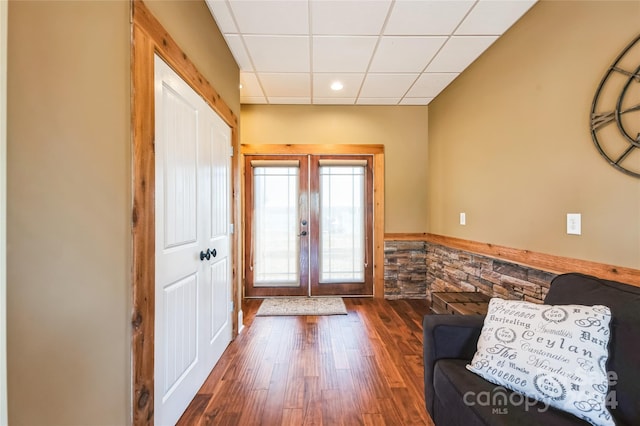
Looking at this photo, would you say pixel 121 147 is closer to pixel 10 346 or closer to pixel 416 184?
pixel 10 346

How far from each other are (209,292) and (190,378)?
21.4 inches

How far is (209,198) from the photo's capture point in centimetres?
197

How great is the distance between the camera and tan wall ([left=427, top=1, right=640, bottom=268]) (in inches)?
54.7

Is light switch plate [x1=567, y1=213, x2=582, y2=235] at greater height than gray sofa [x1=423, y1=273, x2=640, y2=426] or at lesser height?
greater

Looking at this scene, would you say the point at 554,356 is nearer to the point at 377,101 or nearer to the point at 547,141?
the point at 547,141

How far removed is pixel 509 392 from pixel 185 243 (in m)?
1.76

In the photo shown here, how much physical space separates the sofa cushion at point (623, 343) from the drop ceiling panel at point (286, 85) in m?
2.88

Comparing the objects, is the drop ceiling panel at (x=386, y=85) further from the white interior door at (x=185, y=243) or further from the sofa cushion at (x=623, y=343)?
the sofa cushion at (x=623, y=343)

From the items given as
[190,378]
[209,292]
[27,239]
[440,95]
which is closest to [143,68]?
[27,239]

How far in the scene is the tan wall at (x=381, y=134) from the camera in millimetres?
3643

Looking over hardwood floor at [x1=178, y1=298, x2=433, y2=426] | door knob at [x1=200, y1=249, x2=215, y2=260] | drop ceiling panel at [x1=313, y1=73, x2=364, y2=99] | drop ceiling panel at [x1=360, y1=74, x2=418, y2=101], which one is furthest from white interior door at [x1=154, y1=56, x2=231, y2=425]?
drop ceiling panel at [x1=360, y1=74, x2=418, y2=101]

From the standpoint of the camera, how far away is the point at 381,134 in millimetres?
3717

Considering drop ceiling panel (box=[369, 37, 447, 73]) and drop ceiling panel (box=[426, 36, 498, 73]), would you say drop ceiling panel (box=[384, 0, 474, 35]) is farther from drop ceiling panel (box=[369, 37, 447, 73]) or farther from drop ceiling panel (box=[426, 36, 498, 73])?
drop ceiling panel (box=[426, 36, 498, 73])

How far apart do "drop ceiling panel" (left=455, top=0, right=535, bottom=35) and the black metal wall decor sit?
34.8 inches
